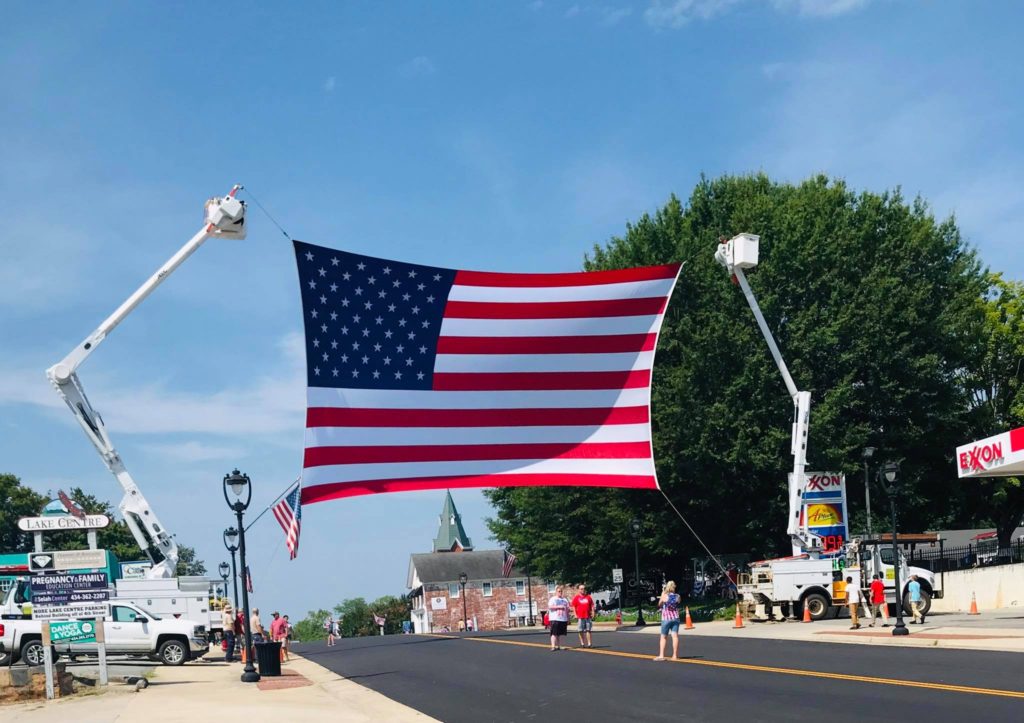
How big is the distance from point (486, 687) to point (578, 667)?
139 inches

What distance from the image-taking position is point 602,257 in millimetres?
52625

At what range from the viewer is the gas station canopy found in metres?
30.4

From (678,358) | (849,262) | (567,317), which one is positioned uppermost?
(849,262)

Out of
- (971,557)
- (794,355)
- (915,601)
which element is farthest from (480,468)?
(971,557)

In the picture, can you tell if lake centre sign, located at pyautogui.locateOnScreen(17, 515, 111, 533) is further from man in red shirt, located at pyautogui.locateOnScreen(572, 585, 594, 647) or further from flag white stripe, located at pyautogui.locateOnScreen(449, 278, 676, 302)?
flag white stripe, located at pyautogui.locateOnScreen(449, 278, 676, 302)

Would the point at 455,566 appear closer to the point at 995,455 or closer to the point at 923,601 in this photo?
the point at 923,601

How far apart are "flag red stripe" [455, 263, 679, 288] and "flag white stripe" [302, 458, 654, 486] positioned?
2104 mm

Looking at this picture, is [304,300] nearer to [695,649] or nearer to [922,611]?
[695,649]

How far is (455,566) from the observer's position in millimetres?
120938

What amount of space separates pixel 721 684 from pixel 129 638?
2023 centimetres

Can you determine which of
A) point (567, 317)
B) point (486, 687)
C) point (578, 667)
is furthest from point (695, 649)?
point (567, 317)

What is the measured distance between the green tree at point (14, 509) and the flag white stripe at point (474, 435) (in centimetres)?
9603

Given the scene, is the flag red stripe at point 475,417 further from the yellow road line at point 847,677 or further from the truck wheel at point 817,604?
the truck wheel at point 817,604

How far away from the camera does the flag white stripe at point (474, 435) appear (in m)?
12.6
